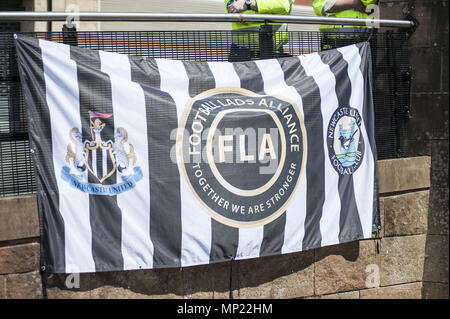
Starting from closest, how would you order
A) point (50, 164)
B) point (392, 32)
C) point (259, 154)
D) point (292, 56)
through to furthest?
point (50, 164) < point (259, 154) < point (292, 56) < point (392, 32)

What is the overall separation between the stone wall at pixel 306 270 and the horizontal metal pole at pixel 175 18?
4.23ft

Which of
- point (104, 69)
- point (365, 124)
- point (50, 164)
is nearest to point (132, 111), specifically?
point (104, 69)

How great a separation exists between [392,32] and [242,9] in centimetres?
162

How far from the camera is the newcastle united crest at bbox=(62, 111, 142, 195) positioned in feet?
15.4

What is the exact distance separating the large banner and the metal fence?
21 cm

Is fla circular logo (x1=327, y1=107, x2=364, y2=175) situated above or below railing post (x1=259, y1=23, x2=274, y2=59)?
below

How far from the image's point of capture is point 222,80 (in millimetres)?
5336

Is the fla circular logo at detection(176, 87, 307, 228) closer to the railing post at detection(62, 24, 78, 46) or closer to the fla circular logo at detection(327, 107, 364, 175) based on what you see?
the fla circular logo at detection(327, 107, 364, 175)

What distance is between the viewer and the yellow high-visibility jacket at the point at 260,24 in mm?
5711

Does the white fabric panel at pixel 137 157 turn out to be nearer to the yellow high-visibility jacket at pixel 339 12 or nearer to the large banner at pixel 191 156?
the large banner at pixel 191 156

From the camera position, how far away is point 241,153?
5332 millimetres

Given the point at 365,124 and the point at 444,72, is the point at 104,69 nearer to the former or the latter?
the point at 365,124

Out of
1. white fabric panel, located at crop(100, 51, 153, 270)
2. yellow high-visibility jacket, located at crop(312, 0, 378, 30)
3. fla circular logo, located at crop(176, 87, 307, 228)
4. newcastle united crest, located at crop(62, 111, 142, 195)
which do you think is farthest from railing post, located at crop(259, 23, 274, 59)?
newcastle united crest, located at crop(62, 111, 142, 195)

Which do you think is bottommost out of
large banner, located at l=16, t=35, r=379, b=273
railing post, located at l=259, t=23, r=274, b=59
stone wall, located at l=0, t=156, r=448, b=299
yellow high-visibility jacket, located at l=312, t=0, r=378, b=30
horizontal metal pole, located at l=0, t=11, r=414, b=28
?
stone wall, located at l=0, t=156, r=448, b=299
